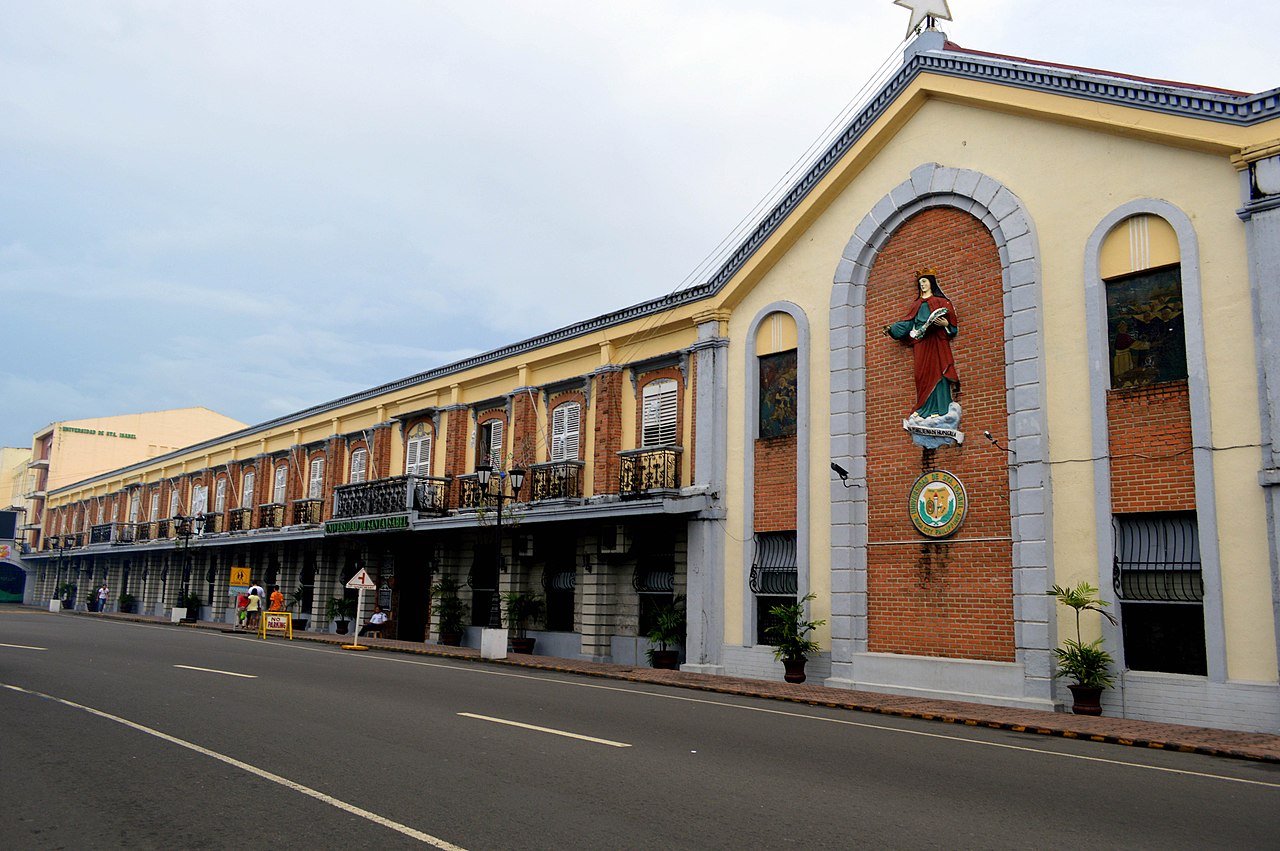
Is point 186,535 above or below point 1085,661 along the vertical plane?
above

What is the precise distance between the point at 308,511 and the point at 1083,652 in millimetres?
30288

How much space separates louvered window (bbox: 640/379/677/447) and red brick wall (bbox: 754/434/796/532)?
A: 302 centimetres

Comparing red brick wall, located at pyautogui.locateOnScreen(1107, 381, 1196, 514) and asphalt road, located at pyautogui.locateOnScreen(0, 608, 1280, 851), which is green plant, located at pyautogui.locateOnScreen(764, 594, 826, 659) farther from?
red brick wall, located at pyautogui.locateOnScreen(1107, 381, 1196, 514)

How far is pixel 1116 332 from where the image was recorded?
1591cm

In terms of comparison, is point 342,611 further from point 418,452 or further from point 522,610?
point 522,610

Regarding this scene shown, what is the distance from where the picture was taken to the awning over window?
2047 centimetres

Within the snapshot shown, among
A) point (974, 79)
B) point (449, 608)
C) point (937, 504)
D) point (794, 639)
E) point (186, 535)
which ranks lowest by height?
point (794, 639)

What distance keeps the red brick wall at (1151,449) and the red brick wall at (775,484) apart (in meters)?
6.56

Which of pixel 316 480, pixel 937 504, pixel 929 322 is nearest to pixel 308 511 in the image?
pixel 316 480

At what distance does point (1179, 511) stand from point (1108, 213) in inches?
192

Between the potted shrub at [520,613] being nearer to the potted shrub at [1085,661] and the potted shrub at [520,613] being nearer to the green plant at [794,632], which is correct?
the green plant at [794,632]

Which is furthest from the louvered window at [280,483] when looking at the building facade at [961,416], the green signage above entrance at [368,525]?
the building facade at [961,416]

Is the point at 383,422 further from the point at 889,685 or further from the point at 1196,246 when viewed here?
the point at 1196,246

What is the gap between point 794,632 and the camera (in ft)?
63.5
